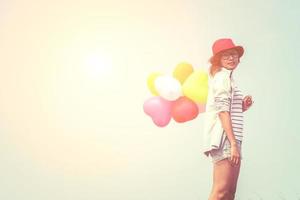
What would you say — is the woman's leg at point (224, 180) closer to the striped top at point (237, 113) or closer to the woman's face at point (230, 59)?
the striped top at point (237, 113)

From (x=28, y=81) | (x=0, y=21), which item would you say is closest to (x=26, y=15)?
(x=0, y=21)

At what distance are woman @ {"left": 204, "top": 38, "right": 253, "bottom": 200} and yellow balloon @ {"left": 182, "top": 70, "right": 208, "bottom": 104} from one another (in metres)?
0.03

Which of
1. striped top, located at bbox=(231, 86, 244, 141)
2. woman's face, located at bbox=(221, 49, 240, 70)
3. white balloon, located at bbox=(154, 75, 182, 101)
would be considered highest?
woman's face, located at bbox=(221, 49, 240, 70)

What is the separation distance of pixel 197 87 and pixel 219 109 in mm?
147

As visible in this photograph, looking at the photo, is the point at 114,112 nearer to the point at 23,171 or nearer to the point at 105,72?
the point at 105,72

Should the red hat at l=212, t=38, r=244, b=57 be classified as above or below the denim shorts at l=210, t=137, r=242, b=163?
above

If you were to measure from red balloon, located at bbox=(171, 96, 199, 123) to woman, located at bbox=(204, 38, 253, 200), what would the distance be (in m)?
0.07

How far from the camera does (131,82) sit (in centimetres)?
212

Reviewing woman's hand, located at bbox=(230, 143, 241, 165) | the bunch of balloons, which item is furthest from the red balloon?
woman's hand, located at bbox=(230, 143, 241, 165)

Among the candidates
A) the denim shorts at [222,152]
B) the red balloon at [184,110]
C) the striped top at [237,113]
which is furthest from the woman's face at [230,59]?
the denim shorts at [222,152]

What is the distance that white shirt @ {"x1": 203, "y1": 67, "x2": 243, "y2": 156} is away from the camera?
2.05 metres

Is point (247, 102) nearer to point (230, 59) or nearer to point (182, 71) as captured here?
point (230, 59)

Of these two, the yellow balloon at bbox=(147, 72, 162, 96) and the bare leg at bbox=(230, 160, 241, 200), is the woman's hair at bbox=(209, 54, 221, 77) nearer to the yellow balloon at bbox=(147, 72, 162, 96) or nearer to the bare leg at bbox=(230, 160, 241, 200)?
the yellow balloon at bbox=(147, 72, 162, 96)

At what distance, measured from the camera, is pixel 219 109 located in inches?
80.9
